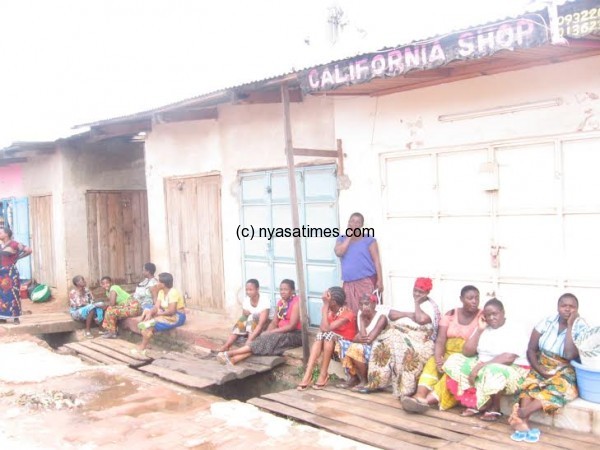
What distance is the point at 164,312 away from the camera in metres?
8.43

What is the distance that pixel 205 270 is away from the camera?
9.13 metres

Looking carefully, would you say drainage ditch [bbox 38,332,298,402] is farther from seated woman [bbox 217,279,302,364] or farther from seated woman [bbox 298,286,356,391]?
seated woman [bbox 298,286,356,391]

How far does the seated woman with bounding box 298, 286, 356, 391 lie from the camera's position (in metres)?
5.93

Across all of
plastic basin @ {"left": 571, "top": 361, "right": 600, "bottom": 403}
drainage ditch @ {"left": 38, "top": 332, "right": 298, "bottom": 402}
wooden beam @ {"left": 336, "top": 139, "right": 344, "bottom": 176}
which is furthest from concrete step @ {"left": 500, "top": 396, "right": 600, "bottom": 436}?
wooden beam @ {"left": 336, "top": 139, "right": 344, "bottom": 176}

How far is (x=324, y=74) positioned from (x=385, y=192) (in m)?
1.58

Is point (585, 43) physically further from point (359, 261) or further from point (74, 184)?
point (74, 184)

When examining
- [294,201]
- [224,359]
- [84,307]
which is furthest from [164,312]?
[294,201]

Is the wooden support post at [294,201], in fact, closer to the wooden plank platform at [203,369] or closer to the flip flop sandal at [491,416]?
the wooden plank platform at [203,369]

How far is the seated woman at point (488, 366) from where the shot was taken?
4.67m

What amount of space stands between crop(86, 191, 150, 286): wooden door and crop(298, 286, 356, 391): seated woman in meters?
6.88

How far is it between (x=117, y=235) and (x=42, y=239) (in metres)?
1.62

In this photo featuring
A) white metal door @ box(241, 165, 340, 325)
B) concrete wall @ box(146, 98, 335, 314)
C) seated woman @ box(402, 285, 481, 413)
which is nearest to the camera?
seated woman @ box(402, 285, 481, 413)

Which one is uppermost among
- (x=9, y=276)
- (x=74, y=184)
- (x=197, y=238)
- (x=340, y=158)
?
(x=74, y=184)

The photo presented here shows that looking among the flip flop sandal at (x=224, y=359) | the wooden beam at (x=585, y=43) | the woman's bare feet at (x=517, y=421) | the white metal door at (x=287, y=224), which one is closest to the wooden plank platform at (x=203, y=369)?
the flip flop sandal at (x=224, y=359)
